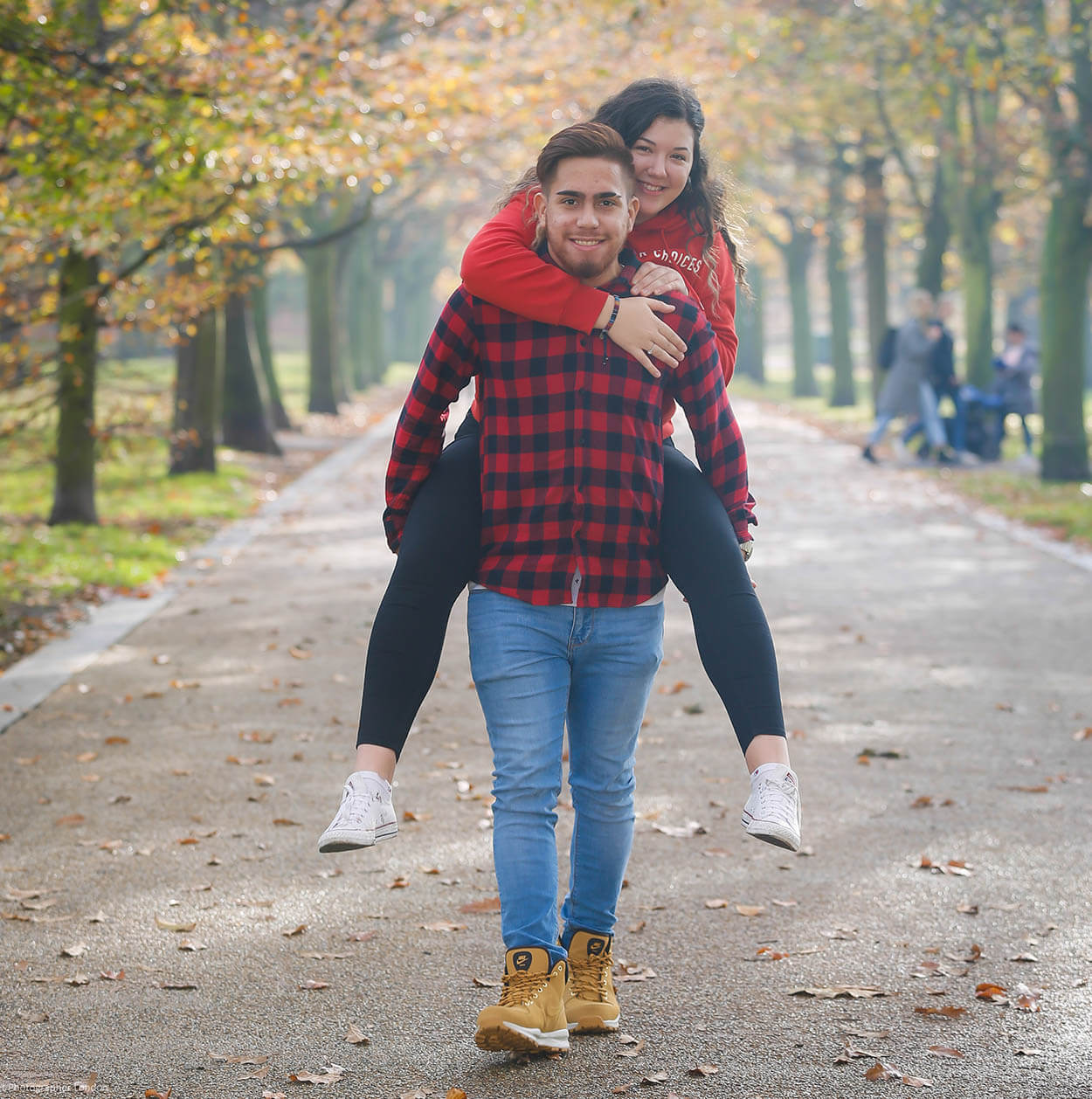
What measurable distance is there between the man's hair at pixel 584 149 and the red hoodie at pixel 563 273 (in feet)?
0.48

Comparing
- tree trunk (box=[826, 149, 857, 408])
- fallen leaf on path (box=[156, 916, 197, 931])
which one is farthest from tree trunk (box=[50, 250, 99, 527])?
tree trunk (box=[826, 149, 857, 408])

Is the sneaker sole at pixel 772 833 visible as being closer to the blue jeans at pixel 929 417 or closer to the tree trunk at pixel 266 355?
the blue jeans at pixel 929 417

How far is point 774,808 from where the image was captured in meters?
3.24

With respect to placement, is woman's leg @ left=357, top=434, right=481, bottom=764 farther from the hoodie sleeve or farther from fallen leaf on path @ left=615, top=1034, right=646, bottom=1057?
fallen leaf on path @ left=615, top=1034, right=646, bottom=1057

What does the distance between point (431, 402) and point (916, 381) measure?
1694cm

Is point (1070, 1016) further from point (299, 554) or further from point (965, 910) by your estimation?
point (299, 554)

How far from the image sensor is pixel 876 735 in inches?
270

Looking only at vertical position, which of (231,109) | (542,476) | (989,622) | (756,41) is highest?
(756,41)

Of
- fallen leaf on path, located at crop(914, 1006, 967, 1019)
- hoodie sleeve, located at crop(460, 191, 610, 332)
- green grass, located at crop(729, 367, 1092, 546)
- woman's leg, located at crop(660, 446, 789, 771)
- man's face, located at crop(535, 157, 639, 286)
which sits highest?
man's face, located at crop(535, 157, 639, 286)

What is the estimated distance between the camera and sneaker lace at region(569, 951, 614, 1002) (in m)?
3.66

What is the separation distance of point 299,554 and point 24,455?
6.11m

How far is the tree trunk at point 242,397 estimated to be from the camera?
20438 millimetres

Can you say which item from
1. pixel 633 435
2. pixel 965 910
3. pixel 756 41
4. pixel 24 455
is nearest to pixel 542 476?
pixel 633 435

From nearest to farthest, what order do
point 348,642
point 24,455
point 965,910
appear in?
point 965,910
point 348,642
point 24,455
